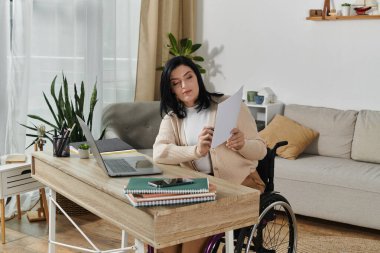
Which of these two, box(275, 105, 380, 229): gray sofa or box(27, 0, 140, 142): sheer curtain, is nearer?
box(275, 105, 380, 229): gray sofa

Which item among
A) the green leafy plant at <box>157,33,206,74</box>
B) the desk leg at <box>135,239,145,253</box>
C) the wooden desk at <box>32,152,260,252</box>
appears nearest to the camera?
the wooden desk at <box>32,152,260,252</box>

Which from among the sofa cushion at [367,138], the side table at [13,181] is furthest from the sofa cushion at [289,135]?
the side table at [13,181]

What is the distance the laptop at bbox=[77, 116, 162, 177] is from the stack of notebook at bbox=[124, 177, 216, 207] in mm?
290

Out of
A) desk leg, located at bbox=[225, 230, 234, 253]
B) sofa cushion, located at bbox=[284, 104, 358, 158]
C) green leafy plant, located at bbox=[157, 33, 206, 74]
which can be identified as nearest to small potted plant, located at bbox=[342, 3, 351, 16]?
sofa cushion, located at bbox=[284, 104, 358, 158]

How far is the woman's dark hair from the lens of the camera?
240cm

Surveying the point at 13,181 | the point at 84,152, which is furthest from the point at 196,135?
the point at 13,181

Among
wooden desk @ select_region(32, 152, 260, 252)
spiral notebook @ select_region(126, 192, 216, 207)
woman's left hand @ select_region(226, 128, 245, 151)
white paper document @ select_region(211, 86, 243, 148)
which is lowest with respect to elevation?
wooden desk @ select_region(32, 152, 260, 252)

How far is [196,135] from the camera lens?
8.11 ft

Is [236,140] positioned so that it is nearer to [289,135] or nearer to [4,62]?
[289,135]

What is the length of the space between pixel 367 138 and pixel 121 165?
2.24 m

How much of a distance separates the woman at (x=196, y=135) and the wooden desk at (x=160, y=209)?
0.36 feet

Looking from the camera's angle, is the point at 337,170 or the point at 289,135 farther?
the point at 289,135

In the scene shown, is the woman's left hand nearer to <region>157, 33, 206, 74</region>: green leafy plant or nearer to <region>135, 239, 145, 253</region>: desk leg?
<region>135, 239, 145, 253</region>: desk leg

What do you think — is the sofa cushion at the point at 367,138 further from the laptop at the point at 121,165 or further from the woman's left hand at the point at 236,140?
the laptop at the point at 121,165
